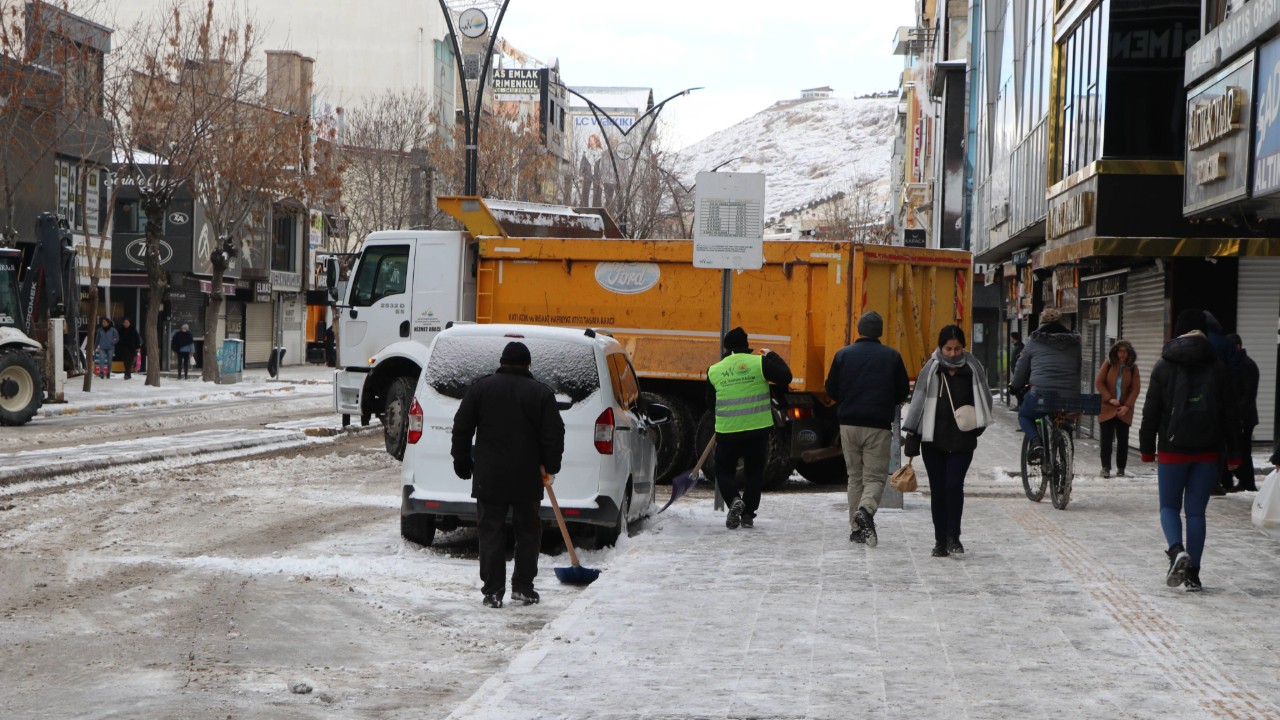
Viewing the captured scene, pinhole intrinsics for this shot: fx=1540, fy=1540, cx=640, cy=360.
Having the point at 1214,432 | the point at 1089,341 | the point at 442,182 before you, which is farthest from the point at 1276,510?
the point at 442,182

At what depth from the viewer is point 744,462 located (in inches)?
493

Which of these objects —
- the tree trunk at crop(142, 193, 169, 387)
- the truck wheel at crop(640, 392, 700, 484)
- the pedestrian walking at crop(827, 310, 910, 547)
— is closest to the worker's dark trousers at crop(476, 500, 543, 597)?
the pedestrian walking at crop(827, 310, 910, 547)

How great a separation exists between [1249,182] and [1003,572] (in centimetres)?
651

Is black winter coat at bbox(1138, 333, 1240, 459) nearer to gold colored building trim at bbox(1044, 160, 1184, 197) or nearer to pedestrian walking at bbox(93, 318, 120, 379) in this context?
gold colored building trim at bbox(1044, 160, 1184, 197)

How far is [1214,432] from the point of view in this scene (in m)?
9.06

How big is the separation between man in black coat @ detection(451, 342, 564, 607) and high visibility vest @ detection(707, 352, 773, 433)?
3636 mm

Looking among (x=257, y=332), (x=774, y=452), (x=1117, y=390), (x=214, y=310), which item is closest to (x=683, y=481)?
(x=774, y=452)

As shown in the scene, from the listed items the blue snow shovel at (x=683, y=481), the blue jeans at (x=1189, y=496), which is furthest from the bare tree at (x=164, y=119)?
the blue jeans at (x=1189, y=496)

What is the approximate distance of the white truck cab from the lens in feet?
63.3

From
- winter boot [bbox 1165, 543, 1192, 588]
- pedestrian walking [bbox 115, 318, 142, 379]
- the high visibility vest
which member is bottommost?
A: winter boot [bbox 1165, 543, 1192, 588]

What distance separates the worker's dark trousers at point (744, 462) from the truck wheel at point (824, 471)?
5129mm

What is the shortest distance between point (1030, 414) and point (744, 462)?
3.54 m

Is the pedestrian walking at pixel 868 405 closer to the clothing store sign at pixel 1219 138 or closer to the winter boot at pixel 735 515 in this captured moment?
the winter boot at pixel 735 515

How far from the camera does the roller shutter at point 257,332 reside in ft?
189
